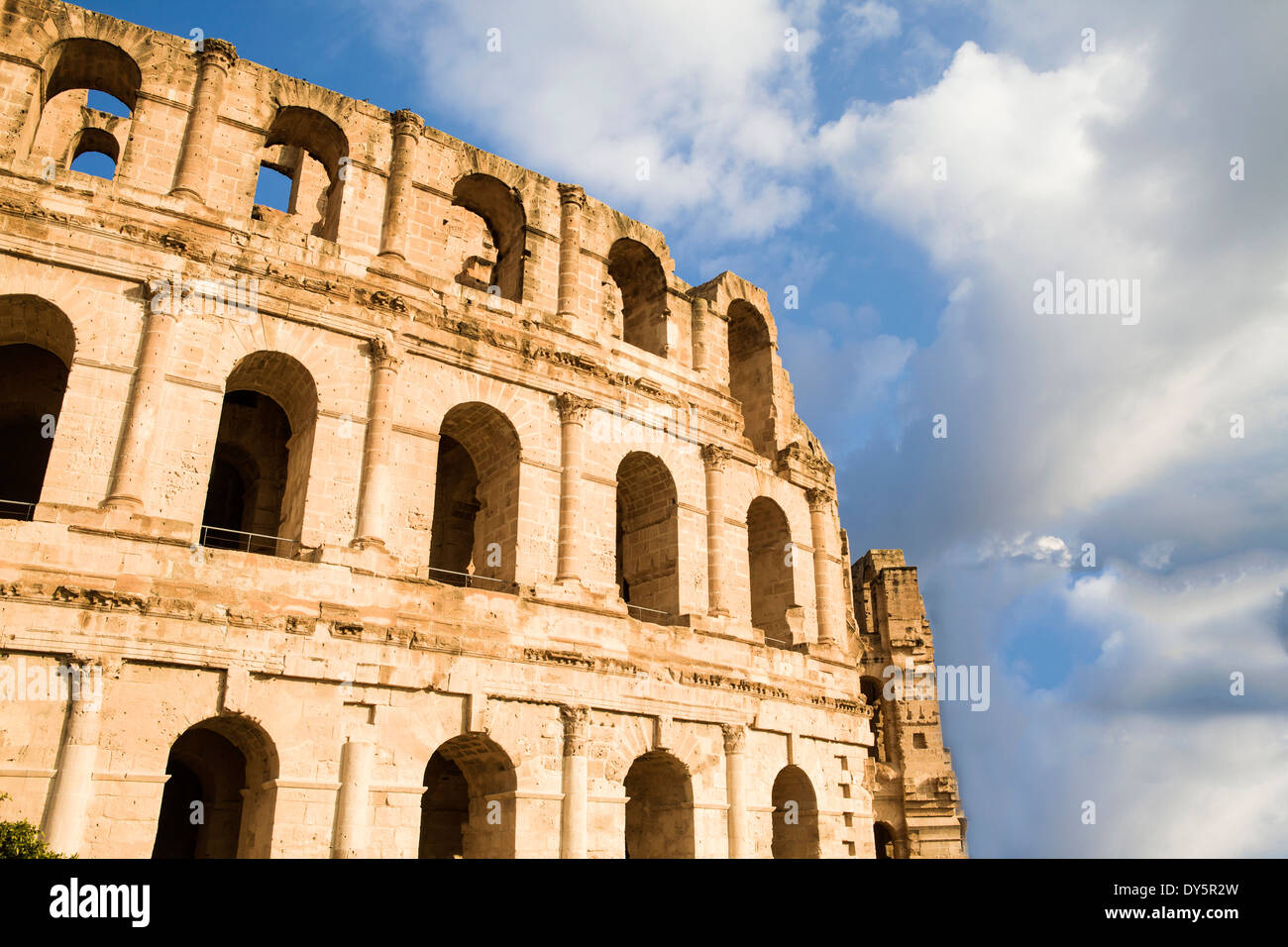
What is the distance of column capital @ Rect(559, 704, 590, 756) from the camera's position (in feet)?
51.7

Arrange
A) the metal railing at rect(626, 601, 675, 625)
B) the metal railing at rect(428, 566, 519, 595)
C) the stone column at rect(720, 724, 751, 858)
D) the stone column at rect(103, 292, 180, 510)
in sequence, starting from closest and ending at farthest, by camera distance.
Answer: the stone column at rect(103, 292, 180, 510) < the metal railing at rect(428, 566, 519, 595) < the stone column at rect(720, 724, 751, 858) < the metal railing at rect(626, 601, 675, 625)

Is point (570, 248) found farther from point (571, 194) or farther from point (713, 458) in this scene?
point (713, 458)

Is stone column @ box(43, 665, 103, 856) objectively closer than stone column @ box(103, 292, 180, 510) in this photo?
Yes

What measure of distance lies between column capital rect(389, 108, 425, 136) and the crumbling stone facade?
0.06 m

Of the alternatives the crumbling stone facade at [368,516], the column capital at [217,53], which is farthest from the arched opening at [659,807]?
the column capital at [217,53]

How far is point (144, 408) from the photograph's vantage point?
1388 cm

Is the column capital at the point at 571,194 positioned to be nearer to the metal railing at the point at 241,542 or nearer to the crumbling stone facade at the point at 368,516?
the crumbling stone facade at the point at 368,516

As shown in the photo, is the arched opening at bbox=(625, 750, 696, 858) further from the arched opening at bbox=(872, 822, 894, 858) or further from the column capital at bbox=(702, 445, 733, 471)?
the arched opening at bbox=(872, 822, 894, 858)

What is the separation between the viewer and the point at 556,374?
1845cm

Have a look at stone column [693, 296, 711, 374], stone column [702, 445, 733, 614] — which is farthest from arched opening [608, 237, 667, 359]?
stone column [702, 445, 733, 614]

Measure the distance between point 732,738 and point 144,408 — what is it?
1128 cm

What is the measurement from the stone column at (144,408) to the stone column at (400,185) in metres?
3.97
